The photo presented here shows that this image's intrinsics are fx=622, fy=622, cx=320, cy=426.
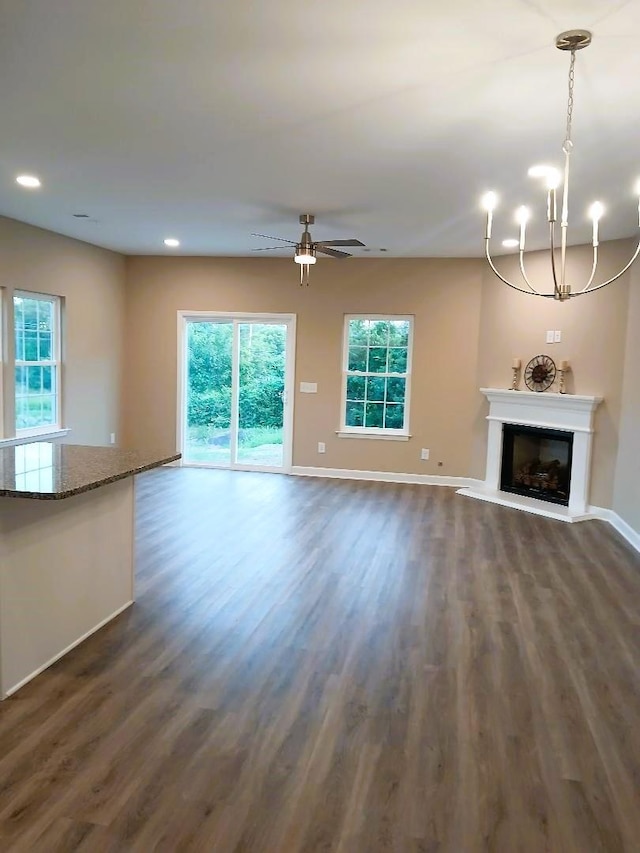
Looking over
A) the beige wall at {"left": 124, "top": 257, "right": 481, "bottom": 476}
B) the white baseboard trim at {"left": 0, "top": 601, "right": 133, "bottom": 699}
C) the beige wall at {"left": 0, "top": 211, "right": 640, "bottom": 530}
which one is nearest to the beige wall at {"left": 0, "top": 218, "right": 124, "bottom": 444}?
the beige wall at {"left": 0, "top": 211, "right": 640, "bottom": 530}

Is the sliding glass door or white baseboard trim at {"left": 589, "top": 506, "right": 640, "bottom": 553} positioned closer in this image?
white baseboard trim at {"left": 589, "top": 506, "right": 640, "bottom": 553}

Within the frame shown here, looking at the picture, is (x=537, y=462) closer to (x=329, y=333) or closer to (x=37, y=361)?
(x=329, y=333)

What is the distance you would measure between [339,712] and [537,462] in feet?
16.8

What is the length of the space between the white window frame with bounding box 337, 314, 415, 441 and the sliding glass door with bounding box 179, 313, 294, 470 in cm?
68

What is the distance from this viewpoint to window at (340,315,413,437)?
305 inches


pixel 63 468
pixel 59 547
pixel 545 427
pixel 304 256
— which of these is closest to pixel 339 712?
pixel 59 547

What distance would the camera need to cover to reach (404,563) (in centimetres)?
466

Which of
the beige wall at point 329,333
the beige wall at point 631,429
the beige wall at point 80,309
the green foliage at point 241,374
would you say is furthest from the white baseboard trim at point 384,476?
the beige wall at point 80,309

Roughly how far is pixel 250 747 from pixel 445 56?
2846mm

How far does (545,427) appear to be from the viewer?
21.7 feet

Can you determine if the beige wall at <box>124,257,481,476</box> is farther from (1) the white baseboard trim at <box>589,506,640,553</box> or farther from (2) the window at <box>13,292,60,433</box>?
(1) the white baseboard trim at <box>589,506,640,553</box>

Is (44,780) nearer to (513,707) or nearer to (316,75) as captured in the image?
(513,707)

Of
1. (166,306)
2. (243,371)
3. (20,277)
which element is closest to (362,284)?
(243,371)

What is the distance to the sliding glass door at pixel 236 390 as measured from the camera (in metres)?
8.02
